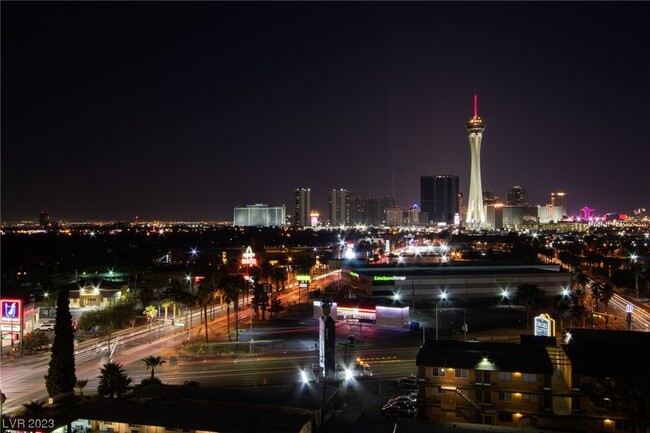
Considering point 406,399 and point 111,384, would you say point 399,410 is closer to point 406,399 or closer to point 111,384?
point 406,399

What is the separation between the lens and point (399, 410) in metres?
21.1

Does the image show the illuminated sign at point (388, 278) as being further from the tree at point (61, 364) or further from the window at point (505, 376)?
the tree at point (61, 364)

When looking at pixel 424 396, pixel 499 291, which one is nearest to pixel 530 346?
pixel 424 396

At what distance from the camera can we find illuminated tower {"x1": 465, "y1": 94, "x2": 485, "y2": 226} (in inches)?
6585

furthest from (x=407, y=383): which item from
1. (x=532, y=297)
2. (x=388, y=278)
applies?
(x=388, y=278)

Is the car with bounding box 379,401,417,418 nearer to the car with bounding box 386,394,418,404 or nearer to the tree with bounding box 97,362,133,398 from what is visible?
the car with bounding box 386,394,418,404

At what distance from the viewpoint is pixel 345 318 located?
140 ft

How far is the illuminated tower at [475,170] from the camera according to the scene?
549 feet

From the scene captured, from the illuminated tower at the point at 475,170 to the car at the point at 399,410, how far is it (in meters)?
152

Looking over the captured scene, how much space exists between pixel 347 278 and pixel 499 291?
15.9 m

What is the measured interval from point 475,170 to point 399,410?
152 metres

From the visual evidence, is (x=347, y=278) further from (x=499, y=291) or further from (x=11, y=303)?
(x=11, y=303)

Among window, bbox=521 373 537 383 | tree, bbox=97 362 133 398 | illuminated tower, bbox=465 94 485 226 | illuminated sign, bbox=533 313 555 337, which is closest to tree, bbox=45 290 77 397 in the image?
tree, bbox=97 362 133 398

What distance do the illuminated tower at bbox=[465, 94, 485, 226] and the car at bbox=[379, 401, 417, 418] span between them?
15167 cm
